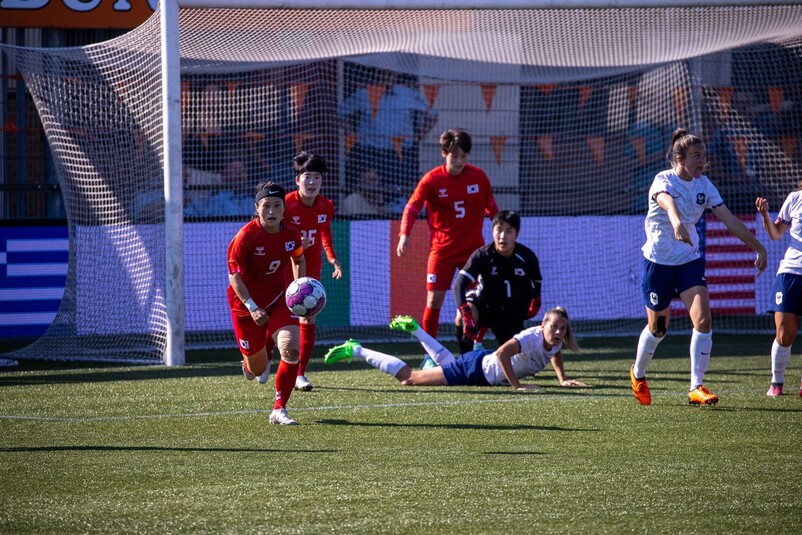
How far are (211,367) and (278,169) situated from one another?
458cm

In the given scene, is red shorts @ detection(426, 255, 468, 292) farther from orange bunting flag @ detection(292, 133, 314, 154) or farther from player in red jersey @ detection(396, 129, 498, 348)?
orange bunting flag @ detection(292, 133, 314, 154)

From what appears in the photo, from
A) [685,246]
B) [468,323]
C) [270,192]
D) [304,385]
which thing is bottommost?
[304,385]

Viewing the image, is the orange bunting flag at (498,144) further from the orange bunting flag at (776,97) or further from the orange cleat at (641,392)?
the orange cleat at (641,392)

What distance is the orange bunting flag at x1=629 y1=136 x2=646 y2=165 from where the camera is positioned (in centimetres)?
1569

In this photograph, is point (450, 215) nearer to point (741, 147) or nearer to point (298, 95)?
point (298, 95)

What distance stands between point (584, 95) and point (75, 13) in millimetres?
7086

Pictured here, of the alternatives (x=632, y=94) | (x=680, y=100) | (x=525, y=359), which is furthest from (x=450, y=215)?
(x=680, y=100)

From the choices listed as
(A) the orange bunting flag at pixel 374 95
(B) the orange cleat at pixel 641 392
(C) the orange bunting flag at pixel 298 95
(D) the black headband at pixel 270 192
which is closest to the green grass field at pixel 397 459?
(B) the orange cleat at pixel 641 392

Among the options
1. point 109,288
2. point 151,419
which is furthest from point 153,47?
point 151,419

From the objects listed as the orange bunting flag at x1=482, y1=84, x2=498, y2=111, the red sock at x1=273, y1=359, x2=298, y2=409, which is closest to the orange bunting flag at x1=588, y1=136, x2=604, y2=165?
the orange bunting flag at x1=482, y1=84, x2=498, y2=111

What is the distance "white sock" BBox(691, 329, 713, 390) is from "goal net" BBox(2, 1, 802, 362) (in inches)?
222

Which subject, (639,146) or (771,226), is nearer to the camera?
(771,226)

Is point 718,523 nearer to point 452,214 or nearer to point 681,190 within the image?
point 681,190

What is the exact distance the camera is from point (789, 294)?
873 cm
